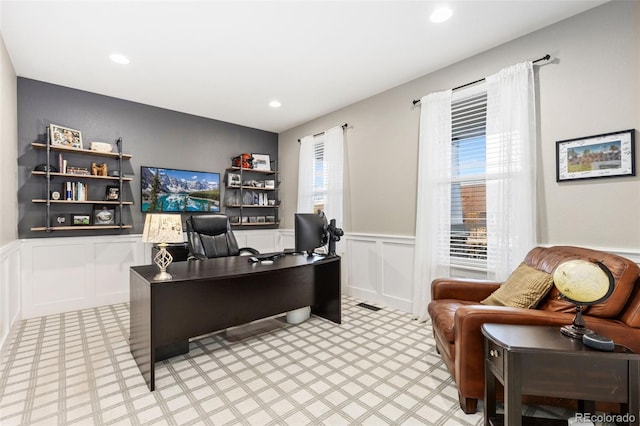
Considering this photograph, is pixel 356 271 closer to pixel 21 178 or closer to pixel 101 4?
pixel 101 4

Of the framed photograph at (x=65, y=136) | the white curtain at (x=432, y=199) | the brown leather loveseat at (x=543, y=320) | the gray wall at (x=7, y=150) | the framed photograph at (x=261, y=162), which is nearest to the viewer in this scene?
the brown leather loveseat at (x=543, y=320)

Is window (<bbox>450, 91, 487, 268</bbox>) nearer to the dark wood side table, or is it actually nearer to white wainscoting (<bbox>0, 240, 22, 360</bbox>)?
the dark wood side table

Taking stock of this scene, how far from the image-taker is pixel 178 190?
4516 millimetres

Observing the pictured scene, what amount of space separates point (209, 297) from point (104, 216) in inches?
96.0

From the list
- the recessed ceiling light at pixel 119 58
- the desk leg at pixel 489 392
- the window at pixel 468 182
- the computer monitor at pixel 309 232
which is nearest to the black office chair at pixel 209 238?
the computer monitor at pixel 309 232

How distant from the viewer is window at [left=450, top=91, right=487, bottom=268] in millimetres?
2936

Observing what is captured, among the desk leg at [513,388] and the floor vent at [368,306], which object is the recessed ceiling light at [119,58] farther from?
the desk leg at [513,388]

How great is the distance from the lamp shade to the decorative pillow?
2.34m

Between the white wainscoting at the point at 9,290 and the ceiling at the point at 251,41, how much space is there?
1.88 meters

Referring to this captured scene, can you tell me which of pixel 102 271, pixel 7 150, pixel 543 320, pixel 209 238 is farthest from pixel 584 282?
pixel 102 271

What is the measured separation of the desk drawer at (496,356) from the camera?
4.53ft

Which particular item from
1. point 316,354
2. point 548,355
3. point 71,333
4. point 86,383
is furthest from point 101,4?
point 548,355

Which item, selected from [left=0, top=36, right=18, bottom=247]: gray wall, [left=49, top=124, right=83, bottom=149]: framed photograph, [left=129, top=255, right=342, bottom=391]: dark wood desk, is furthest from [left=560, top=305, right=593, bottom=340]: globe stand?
[left=49, top=124, right=83, bottom=149]: framed photograph

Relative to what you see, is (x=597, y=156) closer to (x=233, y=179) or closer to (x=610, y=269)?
(x=610, y=269)
